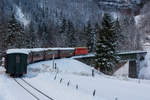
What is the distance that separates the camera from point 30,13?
162500mm

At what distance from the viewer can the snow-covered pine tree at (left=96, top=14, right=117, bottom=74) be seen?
33.0 meters

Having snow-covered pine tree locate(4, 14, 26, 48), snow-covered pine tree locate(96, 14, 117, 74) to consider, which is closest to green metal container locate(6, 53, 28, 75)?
snow-covered pine tree locate(96, 14, 117, 74)

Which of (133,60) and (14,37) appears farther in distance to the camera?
(133,60)

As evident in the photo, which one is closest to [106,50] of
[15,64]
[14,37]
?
[15,64]

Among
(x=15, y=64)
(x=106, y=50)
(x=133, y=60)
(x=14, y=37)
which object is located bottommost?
(x=133, y=60)

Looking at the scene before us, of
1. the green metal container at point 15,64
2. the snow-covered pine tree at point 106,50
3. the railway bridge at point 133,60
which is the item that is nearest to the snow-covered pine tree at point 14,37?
the snow-covered pine tree at point 106,50

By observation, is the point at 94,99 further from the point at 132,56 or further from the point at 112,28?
the point at 132,56

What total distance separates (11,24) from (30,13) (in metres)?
113

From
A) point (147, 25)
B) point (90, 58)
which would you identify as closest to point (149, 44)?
point (147, 25)

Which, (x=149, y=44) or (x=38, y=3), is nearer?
(x=149, y=44)

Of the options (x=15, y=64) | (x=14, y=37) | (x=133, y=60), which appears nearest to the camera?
(x=15, y=64)

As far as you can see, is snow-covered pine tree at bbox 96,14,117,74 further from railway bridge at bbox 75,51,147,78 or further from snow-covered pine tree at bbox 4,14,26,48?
railway bridge at bbox 75,51,147,78

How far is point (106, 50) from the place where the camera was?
33.2 m

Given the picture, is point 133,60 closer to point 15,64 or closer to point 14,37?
point 14,37
